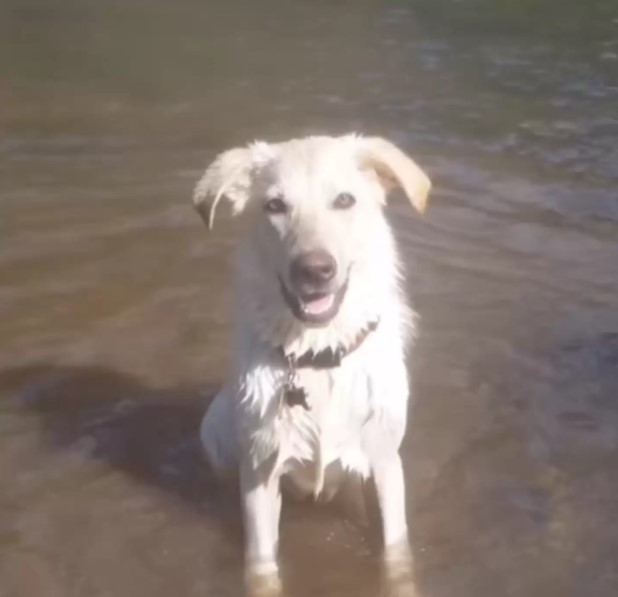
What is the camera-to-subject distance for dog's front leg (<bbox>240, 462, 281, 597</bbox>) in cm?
406

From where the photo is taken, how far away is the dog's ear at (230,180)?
3.96 metres

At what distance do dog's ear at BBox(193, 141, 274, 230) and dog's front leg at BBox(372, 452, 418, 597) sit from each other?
1.06 metres

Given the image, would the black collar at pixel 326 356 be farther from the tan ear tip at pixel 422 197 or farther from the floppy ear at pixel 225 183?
the floppy ear at pixel 225 183

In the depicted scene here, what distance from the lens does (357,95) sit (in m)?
9.71

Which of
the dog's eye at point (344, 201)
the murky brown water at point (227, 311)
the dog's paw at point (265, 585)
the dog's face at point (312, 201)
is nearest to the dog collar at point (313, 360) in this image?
the dog's face at point (312, 201)

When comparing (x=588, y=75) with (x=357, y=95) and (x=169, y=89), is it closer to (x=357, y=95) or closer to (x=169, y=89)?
(x=357, y=95)

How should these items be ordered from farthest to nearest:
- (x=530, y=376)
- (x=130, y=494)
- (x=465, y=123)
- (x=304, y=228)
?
(x=465, y=123) → (x=530, y=376) → (x=130, y=494) → (x=304, y=228)

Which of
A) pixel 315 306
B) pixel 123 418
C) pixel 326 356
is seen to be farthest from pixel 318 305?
pixel 123 418

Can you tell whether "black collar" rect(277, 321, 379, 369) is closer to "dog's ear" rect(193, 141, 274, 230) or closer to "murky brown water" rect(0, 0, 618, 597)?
"dog's ear" rect(193, 141, 274, 230)

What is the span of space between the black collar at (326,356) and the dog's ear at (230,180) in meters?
0.55

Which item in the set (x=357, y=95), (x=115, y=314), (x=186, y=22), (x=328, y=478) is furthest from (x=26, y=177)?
(x=186, y=22)

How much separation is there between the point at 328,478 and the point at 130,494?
3.40 ft

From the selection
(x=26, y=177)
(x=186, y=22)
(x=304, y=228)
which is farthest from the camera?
(x=186, y=22)

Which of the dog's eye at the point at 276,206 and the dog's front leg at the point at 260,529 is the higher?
the dog's eye at the point at 276,206
